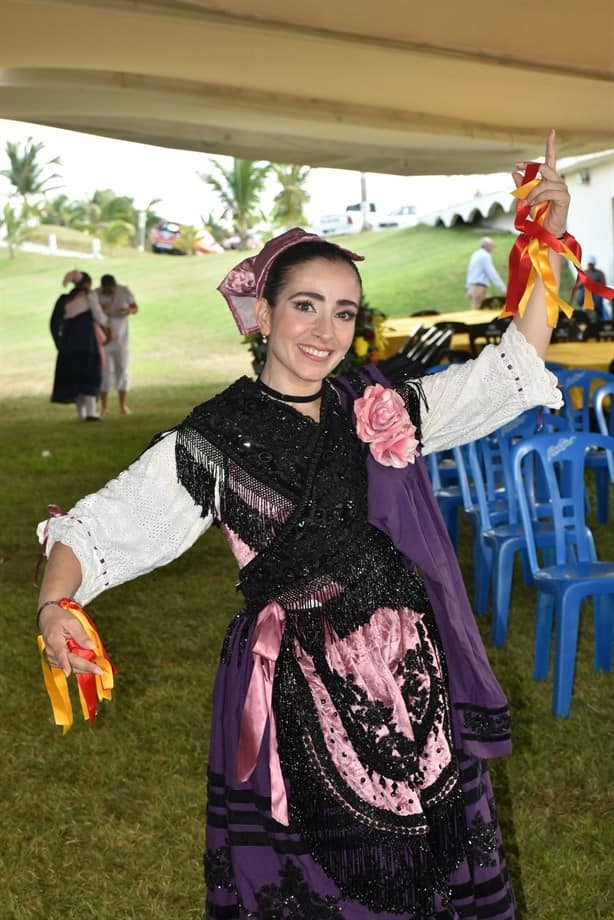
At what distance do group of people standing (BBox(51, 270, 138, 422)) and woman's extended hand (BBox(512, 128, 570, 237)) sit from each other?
1136 cm

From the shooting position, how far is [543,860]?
11.3ft

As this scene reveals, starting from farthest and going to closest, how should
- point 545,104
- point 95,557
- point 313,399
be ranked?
point 545,104, point 313,399, point 95,557

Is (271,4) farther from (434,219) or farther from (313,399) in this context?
(434,219)

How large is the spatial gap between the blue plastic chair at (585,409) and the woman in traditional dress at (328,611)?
471 cm

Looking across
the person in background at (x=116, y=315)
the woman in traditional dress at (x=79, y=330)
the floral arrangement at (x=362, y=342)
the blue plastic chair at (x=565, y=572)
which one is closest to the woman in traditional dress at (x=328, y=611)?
the blue plastic chair at (x=565, y=572)

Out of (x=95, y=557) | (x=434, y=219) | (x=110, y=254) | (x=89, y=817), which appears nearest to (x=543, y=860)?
(x=89, y=817)

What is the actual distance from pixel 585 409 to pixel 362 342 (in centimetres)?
157

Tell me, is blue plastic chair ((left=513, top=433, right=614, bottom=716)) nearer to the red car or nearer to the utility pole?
the utility pole

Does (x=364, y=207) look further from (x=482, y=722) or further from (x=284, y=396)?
(x=482, y=722)

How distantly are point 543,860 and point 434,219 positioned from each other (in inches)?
1332

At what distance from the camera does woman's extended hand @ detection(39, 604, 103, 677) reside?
186 cm

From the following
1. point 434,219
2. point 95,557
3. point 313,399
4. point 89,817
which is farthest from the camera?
point 434,219

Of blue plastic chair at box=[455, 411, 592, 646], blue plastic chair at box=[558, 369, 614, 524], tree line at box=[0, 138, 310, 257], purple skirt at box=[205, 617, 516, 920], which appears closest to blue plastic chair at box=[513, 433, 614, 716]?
blue plastic chair at box=[455, 411, 592, 646]

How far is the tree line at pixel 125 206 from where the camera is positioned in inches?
1684
